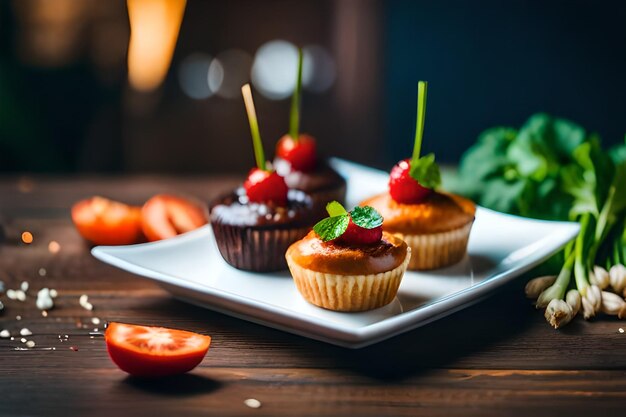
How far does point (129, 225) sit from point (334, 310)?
1.02 metres

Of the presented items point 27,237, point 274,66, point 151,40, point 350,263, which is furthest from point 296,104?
point 151,40

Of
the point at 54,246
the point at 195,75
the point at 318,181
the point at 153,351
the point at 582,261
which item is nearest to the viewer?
the point at 153,351

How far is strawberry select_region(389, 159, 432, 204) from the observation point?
2.24 metres

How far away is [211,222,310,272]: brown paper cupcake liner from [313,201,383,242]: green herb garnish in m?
0.33

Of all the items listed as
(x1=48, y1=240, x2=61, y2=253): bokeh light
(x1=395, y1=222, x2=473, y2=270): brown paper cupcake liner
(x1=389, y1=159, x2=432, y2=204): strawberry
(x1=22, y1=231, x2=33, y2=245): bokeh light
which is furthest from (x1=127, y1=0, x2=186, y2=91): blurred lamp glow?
(x1=395, y1=222, x2=473, y2=270): brown paper cupcake liner

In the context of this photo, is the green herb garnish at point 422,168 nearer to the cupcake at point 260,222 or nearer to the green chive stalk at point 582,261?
the cupcake at point 260,222

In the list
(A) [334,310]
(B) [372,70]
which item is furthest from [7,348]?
(B) [372,70]

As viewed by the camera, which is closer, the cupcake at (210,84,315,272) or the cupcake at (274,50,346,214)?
the cupcake at (210,84,315,272)

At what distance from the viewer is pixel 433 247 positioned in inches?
86.9

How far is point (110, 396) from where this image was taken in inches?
62.7

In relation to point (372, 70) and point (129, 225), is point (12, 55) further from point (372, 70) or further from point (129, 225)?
point (129, 225)

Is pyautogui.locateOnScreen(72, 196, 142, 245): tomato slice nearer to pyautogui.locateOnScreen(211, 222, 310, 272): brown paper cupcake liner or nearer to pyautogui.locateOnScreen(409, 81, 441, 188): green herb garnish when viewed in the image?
pyautogui.locateOnScreen(211, 222, 310, 272): brown paper cupcake liner

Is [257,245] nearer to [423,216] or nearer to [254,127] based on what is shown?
[254,127]

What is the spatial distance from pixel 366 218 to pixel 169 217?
1043mm
